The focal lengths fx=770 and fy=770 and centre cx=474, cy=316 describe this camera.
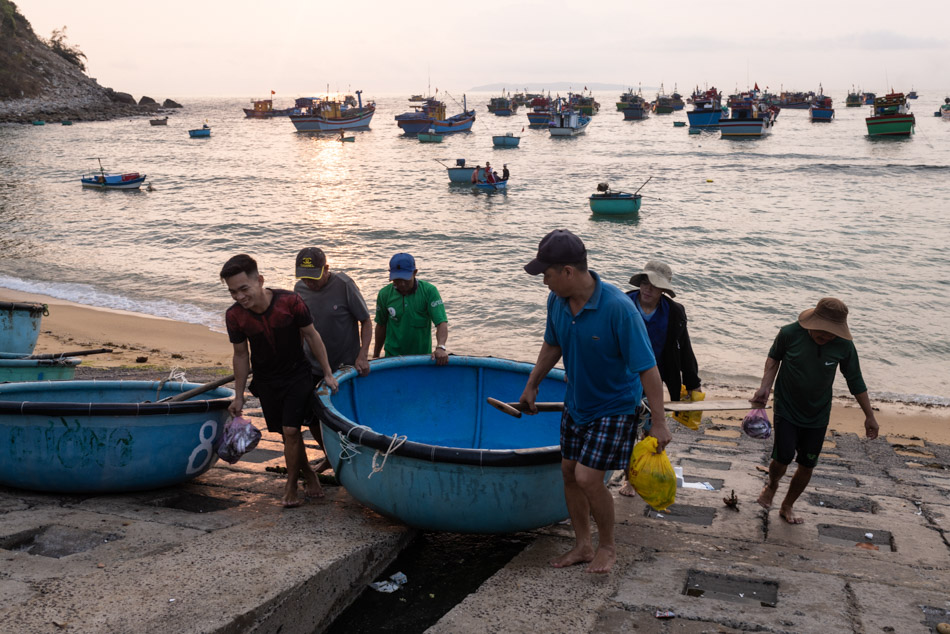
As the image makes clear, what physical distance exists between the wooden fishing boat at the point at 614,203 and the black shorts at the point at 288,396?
25349 millimetres

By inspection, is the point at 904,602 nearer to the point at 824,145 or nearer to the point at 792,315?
the point at 792,315

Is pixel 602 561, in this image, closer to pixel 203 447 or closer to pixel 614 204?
pixel 203 447

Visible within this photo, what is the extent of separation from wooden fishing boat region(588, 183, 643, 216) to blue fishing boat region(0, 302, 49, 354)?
23.3 metres

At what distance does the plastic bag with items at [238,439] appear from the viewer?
16.3 feet

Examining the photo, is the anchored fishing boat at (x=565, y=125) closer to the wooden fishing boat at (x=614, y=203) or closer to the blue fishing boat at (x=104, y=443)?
the wooden fishing boat at (x=614, y=203)

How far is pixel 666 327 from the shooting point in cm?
535

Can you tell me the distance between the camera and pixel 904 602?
379cm

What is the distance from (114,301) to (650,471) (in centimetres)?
1643

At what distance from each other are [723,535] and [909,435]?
20.4 ft

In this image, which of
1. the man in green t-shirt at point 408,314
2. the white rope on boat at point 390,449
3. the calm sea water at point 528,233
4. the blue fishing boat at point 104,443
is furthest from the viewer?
the calm sea water at point 528,233

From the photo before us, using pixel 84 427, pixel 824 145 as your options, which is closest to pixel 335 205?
A: pixel 84 427

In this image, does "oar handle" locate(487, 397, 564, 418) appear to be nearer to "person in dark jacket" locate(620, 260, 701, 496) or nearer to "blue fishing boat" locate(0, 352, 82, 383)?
"person in dark jacket" locate(620, 260, 701, 496)

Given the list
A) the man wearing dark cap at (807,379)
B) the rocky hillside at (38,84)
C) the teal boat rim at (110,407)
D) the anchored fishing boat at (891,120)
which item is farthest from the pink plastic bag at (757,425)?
the rocky hillside at (38,84)

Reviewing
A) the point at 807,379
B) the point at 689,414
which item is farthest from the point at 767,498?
the point at 807,379
